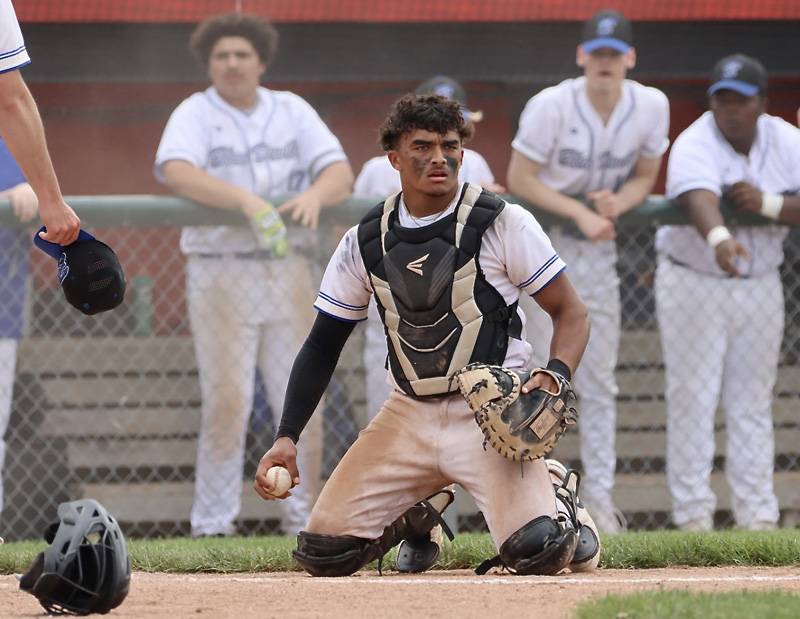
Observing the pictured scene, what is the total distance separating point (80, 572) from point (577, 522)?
6.43 feet

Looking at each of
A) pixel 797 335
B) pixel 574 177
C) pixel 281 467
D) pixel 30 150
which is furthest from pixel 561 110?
pixel 30 150

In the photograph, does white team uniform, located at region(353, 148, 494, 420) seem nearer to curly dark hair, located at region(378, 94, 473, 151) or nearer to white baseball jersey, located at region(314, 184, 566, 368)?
white baseball jersey, located at region(314, 184, 566, 368)

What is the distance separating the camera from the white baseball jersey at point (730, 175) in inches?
285

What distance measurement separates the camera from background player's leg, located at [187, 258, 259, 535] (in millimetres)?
7051

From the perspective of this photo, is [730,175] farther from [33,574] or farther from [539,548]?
[33,574]

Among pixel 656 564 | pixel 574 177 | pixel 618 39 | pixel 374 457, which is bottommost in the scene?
pixel 656 564

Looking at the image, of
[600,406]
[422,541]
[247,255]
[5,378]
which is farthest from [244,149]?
[422,541]

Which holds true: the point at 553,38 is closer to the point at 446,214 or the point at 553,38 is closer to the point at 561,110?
the point at 561,110

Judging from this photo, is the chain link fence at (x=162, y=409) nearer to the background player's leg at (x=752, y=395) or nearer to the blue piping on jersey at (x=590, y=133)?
the blue piping on jersey at (x=590, y=133)

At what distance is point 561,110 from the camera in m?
7.29

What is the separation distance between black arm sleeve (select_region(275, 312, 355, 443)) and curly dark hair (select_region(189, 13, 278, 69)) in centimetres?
270

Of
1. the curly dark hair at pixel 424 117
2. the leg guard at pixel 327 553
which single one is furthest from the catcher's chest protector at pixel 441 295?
the leg guard at pixel 327 553

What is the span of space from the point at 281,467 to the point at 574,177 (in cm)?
292

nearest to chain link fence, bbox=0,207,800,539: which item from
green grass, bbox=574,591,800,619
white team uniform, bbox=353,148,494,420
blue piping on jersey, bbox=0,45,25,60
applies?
white team uniform, bbox=353,148,494,420
